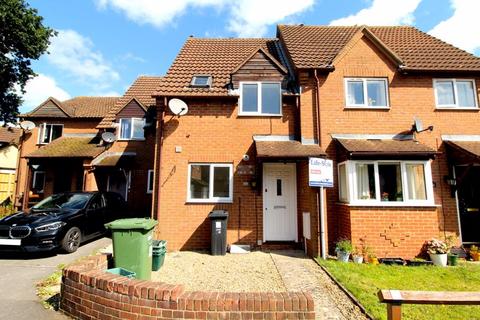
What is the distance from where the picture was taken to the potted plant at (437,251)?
310 inches

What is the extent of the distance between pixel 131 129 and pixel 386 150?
13.4 metres

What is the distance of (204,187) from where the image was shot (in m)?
9.73

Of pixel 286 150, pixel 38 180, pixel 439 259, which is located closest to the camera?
pixel 439 259

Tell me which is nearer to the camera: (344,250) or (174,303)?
(174,303)

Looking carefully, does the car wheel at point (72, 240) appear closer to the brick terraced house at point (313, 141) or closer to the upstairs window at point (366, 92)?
the brick terraced house at point (313, 141)

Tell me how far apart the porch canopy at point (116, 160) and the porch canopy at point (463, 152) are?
1483 centimetres

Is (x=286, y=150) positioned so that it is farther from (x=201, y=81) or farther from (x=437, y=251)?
(x=437, y=251)

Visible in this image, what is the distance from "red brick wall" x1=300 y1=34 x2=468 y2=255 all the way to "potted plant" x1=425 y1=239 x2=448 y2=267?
53.4 inches

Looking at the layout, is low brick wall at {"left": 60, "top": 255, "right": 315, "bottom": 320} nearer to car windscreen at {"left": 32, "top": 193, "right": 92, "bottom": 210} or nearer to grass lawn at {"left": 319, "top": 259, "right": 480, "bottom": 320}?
grass lawn at {"left": 319, "top": 259, "right": 480, "bottom": 320}

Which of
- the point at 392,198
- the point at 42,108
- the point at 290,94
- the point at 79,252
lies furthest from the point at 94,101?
the point at 392,198

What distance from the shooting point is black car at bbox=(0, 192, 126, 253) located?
7.59 metres

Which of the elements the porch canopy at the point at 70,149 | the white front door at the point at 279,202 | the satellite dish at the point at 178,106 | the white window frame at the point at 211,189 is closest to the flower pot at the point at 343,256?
the white front door at the point at 279,202

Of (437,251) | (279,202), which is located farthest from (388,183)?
(279,202)

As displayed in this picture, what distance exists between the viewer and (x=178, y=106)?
9711 millimetres
